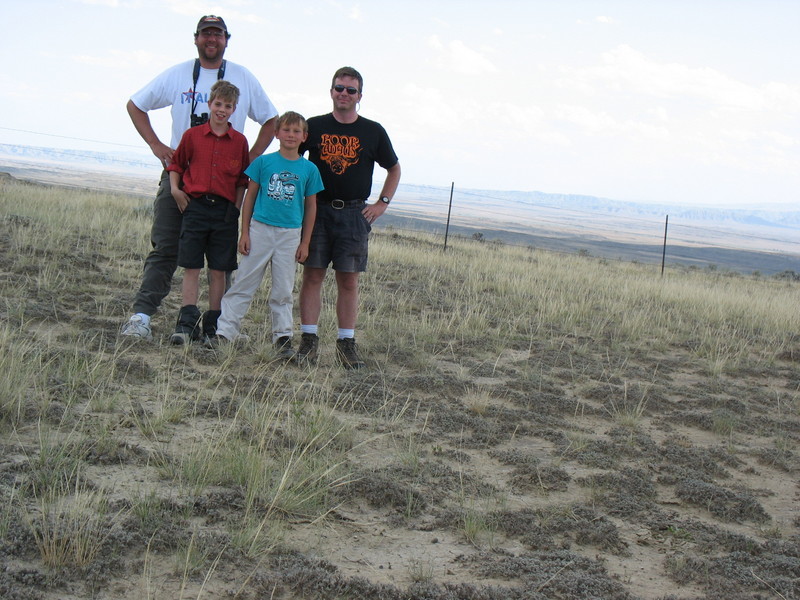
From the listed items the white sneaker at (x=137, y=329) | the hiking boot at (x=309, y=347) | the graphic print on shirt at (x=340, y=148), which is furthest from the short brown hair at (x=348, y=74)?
the white sneaker at (x=137, y=329)

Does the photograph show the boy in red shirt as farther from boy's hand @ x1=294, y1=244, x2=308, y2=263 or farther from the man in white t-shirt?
boy's hand @ x1=294, y1=244, x2=308, y2=263

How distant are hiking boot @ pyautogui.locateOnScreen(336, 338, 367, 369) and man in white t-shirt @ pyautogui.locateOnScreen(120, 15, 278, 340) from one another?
1295mm

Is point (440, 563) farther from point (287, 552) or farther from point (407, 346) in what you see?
point (407, 346)

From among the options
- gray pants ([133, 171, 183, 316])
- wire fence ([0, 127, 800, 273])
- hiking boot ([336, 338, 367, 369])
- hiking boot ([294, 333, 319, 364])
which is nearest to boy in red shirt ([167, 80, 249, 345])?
gray pants ([133, 171, 183, 316])

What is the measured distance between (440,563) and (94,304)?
14.2 feet

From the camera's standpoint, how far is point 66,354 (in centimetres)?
455

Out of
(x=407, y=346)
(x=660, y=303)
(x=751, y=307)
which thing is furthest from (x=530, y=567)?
(x=751, y=307)

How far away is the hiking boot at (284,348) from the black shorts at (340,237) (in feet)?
1.80

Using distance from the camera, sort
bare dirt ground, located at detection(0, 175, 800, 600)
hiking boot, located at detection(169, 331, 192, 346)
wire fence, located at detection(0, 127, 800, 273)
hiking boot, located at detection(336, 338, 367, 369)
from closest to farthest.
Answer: bare dirt ground, located at detection(0, 175, 800, 600)
hiking boot, located at detection(169, 331, 192, 346)
hiking boot, located at detection(336, 338, 367, 369)
wire fence, located at detection(0, 127, 800, 273)

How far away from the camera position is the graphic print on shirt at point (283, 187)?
494 centimetres

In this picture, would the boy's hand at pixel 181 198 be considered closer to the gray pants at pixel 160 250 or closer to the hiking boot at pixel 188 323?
the gray pants at pixel 160 250

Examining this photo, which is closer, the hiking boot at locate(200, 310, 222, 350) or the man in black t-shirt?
the man in black t-shirt

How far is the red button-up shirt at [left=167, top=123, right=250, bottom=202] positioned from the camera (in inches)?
199

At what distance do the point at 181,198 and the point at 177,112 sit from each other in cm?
63
